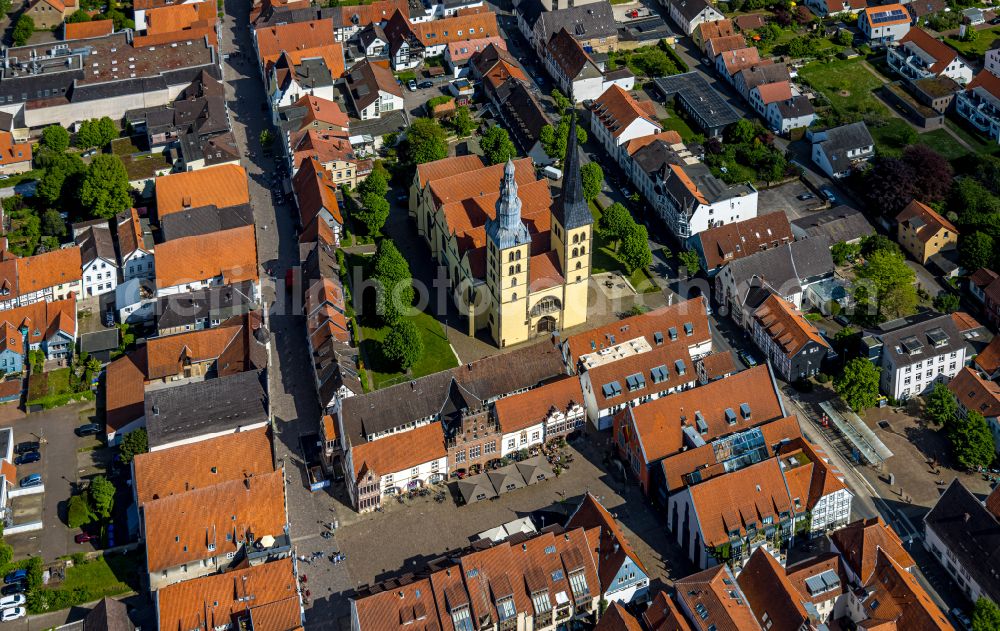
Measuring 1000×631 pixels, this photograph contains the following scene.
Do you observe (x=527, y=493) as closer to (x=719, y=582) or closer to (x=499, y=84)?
(x=719, y=582)

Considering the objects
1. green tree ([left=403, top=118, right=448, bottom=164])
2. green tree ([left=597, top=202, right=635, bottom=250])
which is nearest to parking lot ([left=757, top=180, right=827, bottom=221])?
green tree ([left=597, top=202, right=635, bottom=250])

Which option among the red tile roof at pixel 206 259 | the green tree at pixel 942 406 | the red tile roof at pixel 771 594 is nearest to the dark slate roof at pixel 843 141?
the green tree at pixel 942 406

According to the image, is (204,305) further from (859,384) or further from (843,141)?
(843,141)

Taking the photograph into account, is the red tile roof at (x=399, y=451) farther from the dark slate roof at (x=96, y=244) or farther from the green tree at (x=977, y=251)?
the green tree at (x=977, y=251)

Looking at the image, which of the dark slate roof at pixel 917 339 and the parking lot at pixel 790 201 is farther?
the parking lot at pixel 790 201

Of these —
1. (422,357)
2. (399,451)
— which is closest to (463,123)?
(422,357)
